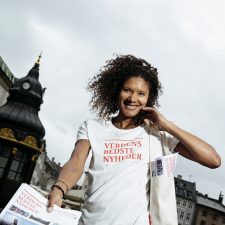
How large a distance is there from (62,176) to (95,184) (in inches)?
9.4

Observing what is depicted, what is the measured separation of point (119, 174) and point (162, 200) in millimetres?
342

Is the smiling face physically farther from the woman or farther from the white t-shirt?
the white t-shirt

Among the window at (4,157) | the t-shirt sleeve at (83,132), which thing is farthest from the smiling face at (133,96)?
the window at (4,157)

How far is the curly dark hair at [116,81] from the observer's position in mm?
3236

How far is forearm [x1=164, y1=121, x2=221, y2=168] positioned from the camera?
2.56m

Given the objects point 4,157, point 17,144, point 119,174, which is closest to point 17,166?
point 4,157

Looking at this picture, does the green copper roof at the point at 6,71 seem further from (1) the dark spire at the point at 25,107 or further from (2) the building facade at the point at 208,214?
(2) the building facade at the point at 208,214

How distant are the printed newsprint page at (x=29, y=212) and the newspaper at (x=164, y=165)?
656mm

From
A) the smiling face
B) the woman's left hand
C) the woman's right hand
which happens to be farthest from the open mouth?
the woman's right hand

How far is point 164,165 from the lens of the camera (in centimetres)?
256

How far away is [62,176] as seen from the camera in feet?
8.59

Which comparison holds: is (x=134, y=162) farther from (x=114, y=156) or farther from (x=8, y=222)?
(x=8, y=222)

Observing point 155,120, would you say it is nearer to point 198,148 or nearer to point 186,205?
point 198,148

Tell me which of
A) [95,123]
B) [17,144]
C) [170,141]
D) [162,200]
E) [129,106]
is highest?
[17,144]
